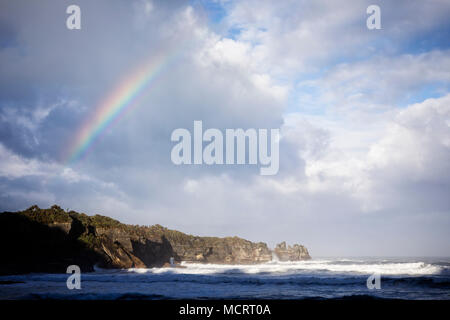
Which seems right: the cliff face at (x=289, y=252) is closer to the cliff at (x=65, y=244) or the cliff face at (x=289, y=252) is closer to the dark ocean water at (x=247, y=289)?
the cliff at (x=65, y=244)

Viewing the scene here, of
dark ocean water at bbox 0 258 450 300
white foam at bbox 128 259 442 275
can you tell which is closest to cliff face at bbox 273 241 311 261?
white foam at bbox 128 259 442 275

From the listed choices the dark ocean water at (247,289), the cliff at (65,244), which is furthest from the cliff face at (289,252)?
the dark ocean water at (247,289)

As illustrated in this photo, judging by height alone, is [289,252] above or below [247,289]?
below

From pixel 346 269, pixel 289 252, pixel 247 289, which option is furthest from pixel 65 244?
pixel 289 252

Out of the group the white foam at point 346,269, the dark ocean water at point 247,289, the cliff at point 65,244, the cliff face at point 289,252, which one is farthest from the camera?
the cliff face at point 289,252

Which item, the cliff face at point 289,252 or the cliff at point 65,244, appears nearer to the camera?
the cliff at point 65,244

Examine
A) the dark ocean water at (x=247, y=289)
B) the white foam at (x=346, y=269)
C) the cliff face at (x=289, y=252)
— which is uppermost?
the dark ocean water at (x=247, y=289)

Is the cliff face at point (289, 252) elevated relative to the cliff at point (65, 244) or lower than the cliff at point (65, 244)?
lower

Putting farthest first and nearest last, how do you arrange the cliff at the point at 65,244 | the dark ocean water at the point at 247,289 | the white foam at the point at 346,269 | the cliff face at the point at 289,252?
the cliff face at the point at 289,252, the cliff at the point at 65,244, the white foam at the point at 346,269, the dark ocean water at the point at 247,289

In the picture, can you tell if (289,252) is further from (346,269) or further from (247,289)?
(247,289)

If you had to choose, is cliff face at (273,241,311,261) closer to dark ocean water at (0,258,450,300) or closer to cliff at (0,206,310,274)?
cliff at (0,206,310,274)
